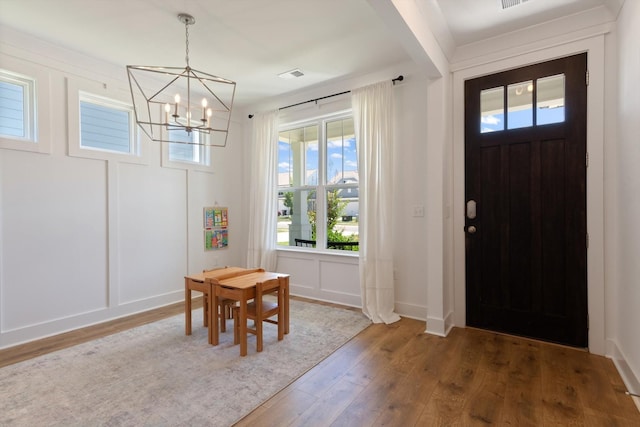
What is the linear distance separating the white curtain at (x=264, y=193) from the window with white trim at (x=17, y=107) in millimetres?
2518

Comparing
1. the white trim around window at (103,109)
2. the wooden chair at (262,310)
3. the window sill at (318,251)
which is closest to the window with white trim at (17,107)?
the white trim around window at (103,109)

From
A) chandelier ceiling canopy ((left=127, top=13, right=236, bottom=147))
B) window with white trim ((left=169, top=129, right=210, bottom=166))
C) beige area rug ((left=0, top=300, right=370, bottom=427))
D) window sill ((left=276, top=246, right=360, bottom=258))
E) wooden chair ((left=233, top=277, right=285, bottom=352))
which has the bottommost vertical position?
beige area rug ((left=0, top=300, right=370, bottom=427))

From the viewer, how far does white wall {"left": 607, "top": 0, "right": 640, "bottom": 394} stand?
2.05m

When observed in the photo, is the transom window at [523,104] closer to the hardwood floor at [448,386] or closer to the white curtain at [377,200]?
the white curtain at [377,200]

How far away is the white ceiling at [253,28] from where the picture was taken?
8.31 ft

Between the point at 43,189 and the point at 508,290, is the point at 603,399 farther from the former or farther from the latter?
the point at 43,189

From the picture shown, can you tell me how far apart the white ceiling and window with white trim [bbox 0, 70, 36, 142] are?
0.47 m

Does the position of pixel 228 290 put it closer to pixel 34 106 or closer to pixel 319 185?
pixel 319 185

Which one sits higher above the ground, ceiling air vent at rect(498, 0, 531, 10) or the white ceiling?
the white ceiling

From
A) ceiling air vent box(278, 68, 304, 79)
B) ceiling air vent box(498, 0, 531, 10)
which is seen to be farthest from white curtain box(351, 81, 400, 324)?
ceiling air vent box(498, 0, 531, 10)

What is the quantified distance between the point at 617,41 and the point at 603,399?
261cm

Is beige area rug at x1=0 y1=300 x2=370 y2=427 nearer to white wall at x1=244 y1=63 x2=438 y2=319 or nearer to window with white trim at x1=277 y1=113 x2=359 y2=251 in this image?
white wall at x1=244 y1=63 x2=438 y2=319

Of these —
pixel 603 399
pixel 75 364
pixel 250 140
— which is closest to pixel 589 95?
pixel 603 399

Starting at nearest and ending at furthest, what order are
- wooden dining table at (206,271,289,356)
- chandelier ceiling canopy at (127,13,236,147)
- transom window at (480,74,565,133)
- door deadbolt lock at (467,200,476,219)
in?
wooden dining table at (206,271,289,356) < transom window at (480,74,565,133) < door deadbolt lock at (467,200,476,219) < chandelier ceiling canopy at (127,13,236,147)
